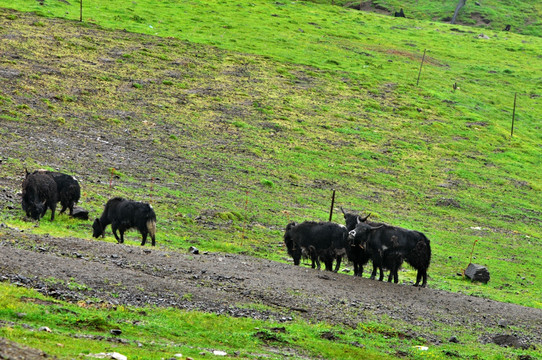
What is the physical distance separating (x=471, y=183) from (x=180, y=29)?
1744 inches

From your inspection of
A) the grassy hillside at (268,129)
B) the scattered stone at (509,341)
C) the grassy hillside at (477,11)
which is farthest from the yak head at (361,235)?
the grassy hillside at (477,11)

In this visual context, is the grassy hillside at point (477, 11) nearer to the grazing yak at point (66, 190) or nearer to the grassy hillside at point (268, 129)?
the grassy hillside at point (268, 129)

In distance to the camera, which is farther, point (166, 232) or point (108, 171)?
point (108, 171)

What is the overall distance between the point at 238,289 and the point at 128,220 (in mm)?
7526

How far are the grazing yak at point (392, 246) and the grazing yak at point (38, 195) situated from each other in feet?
36.4

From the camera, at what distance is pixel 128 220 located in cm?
2627

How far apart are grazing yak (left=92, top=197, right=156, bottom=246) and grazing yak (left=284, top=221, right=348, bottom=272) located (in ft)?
17.5

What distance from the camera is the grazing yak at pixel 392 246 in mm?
26203

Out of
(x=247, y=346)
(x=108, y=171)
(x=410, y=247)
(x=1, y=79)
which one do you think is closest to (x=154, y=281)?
(x=247, y=346)

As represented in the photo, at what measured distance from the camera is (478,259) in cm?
3703

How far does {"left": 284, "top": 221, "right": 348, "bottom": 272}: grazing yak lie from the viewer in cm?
2627

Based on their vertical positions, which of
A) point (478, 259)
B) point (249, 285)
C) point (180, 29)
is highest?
point (180, 29)

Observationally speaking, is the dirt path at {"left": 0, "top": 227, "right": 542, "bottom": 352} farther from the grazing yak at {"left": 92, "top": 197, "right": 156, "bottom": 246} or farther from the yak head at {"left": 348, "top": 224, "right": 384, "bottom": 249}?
the grazing yak at {"left": 92, "top": 197, "right": 156, "bottom": 246}

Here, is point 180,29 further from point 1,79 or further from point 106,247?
point 106,247
